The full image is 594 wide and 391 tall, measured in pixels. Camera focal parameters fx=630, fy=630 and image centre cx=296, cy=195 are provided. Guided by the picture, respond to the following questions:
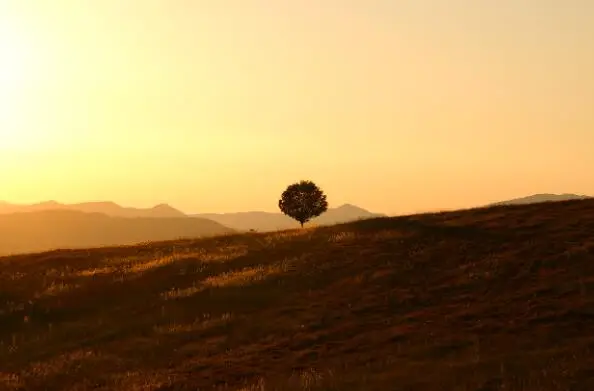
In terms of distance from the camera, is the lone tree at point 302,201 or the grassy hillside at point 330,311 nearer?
the grassy hillside at point 330,311

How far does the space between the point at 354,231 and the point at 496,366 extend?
26.4m

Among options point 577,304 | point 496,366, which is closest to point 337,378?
point 496,366

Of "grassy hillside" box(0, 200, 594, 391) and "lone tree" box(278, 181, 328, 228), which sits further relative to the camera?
"lone tree" box(278, 181, 328, 228)

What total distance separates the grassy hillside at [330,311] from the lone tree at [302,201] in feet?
89.0

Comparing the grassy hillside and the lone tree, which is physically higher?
the lone tree

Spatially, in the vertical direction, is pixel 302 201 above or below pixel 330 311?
above

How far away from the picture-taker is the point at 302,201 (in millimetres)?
70312

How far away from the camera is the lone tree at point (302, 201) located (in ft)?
231

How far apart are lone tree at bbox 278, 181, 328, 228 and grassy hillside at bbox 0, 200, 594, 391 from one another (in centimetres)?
2713

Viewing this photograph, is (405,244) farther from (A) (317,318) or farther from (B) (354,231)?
(A) (317,318)

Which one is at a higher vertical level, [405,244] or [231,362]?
[405,244]

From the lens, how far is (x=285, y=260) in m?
35.5

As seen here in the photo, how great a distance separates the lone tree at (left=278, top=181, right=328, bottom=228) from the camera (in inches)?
2771

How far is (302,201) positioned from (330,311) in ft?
152
